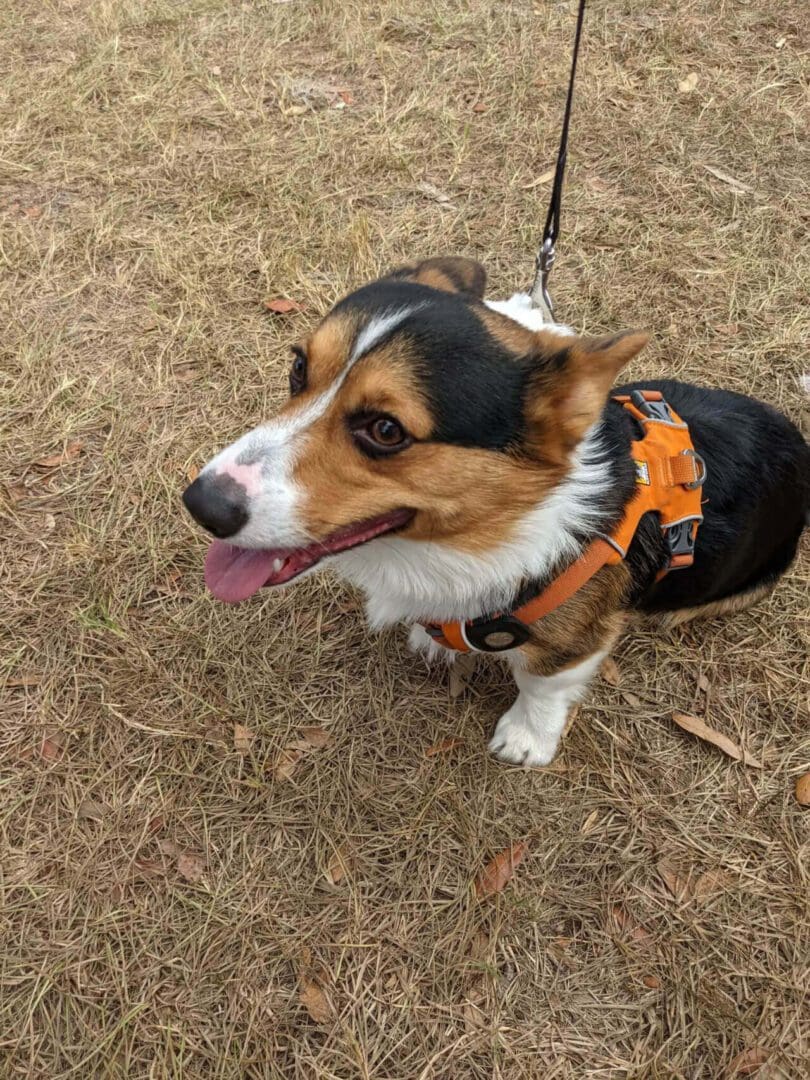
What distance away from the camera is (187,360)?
12.7 ft

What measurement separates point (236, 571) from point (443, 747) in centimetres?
125

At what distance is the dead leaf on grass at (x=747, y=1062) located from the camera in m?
2.23

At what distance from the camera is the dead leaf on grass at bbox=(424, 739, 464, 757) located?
2822 millimetres

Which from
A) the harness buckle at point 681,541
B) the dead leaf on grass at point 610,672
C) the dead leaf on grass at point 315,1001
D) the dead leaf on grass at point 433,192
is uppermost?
the dead leaf on grass at point 433,192

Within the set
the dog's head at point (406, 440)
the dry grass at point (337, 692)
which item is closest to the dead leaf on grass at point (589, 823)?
the dry grass at point (337, 692)

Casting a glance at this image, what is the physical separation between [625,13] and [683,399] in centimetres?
474

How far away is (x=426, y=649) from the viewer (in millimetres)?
2980

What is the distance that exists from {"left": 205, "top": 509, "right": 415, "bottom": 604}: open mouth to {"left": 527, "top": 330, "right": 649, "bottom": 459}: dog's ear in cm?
44

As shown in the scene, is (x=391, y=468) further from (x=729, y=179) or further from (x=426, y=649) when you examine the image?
(x=729, y=179)

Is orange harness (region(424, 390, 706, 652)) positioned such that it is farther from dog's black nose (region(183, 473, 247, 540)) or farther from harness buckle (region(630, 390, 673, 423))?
dog's black nose (region(183, 473, 247, 540))

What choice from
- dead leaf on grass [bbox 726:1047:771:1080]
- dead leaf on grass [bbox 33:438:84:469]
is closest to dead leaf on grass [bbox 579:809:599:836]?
dead leaf on grass [bbox 726:1047:771:1080]

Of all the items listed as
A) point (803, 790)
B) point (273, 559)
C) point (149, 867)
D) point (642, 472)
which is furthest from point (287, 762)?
point (803, 790)

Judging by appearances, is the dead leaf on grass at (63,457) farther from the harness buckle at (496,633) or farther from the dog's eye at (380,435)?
the harness buckle at (496,633)

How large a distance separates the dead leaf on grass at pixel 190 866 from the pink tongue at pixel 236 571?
1162mm
